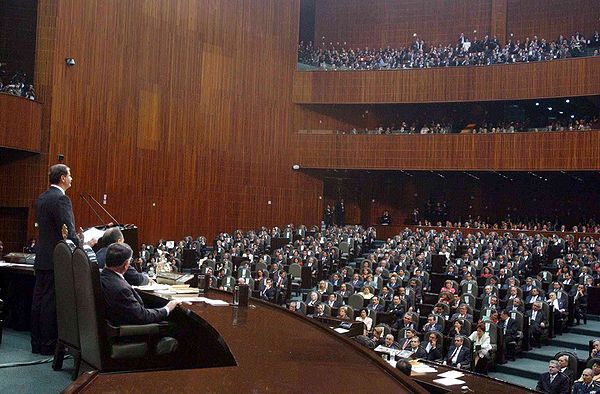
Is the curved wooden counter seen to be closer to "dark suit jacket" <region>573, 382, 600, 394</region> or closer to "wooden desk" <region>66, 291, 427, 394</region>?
"dark suit jacket" <region>573, 382, 600, 394</region>

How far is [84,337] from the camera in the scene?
115 inches

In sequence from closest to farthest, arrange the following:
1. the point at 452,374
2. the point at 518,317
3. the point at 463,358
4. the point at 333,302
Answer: the point at 452,374 < the point at 463,358 < the point at 518,317 < the point at 333,302

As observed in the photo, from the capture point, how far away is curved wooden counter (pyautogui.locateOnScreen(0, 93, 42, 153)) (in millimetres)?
12664

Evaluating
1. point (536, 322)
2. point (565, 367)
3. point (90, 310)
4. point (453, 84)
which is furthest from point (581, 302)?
point (453, 84)

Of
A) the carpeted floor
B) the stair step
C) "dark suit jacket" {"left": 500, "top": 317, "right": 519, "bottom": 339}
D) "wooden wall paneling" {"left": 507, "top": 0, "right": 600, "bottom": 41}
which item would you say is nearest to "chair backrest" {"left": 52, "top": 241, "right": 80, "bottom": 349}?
the carpeted floor

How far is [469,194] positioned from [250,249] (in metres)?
9.70

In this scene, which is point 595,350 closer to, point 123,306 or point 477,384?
point 477,384

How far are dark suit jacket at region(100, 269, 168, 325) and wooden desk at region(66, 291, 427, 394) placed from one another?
0.77ft

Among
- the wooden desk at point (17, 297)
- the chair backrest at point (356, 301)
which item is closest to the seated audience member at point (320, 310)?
the chair backrest at point (356, 301)

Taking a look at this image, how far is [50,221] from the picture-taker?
3.75 metres

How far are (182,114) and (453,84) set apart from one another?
7613mm

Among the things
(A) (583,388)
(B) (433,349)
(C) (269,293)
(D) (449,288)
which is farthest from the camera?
(C) (269,293)

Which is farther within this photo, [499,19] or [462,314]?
[499,19]

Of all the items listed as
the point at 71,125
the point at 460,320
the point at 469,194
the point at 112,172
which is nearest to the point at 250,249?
the point at 112,172
